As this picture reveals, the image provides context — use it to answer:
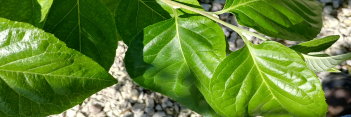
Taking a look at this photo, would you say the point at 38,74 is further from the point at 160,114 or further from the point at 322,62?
the point at 160,114

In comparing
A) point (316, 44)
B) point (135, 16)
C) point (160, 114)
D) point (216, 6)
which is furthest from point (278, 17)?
point (216, 6)

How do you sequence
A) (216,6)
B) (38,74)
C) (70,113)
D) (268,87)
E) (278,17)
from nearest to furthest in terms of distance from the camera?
(38,74), (268,87), (278,17), (70,113), (216,6)

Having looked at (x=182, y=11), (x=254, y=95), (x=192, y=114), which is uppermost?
(x=182, y=11)

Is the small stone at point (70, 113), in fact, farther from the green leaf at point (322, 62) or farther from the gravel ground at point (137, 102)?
the green leaf at point (322, 62)

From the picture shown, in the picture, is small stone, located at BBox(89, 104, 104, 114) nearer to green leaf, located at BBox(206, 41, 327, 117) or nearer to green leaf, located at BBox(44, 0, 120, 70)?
green leaf, located at BBox(44, 0, 120, 70)

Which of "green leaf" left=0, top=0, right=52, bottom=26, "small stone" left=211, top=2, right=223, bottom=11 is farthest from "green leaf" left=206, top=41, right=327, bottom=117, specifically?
"small stone" left=211, top=2, right=223, bottom=11

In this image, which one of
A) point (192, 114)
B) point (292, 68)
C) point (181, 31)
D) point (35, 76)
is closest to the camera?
point (35, 76)

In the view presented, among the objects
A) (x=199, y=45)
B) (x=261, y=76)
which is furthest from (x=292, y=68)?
(x=199, y=45)

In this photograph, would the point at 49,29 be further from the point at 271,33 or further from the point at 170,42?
the point at 271,33
